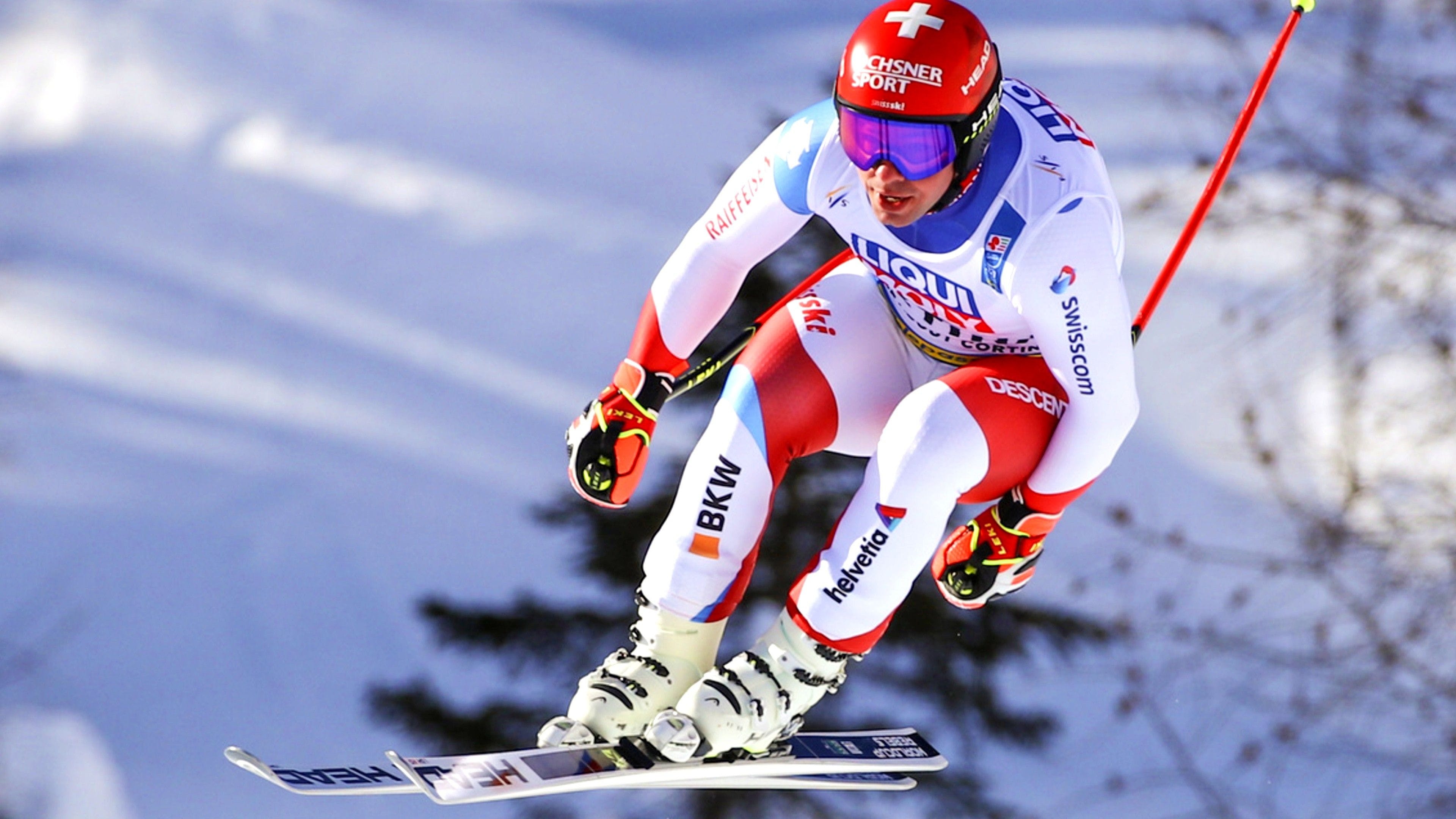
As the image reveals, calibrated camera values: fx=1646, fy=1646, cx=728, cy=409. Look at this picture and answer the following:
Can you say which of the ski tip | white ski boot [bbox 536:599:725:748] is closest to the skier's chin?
white ski boot [bbox 536:599:725:748]

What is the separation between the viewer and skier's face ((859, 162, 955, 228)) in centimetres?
352

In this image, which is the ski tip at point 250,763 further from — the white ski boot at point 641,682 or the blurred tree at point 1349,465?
the blurred tree at point 1349,465

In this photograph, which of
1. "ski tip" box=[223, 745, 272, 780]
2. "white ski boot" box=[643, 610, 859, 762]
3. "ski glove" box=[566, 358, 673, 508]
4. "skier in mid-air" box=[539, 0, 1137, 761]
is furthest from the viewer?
"ski glove" box=[566, 358, 673, 508]

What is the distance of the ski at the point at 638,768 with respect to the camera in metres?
3.71

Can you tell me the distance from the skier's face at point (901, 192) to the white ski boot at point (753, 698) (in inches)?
39.6

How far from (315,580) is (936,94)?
18.9 ft

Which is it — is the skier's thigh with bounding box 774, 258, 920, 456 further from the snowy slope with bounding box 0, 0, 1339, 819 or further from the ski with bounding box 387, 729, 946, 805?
the snowy slope with bounding box 0, 0, 1339, 819

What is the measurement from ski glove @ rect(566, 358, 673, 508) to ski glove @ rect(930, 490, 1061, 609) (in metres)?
0.79

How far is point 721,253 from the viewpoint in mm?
4078

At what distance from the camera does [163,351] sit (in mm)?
9164

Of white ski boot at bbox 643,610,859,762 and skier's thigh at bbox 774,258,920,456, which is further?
skier's thigh at bbox 774,258,920,456

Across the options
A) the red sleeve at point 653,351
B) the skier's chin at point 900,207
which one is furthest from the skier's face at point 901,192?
the red sleeve at point 653,351

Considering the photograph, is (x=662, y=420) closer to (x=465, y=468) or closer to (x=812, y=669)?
(x=465, y=468)

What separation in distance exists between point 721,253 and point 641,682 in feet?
3.51
